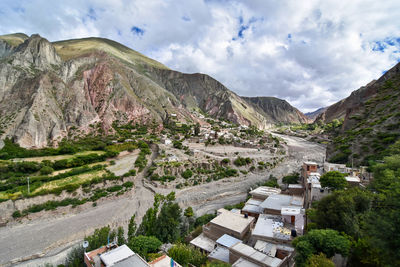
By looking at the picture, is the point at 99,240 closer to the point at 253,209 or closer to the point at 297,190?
the point at 253,209

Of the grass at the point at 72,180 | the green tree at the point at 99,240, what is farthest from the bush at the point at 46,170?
the green tree at the point at 99,240

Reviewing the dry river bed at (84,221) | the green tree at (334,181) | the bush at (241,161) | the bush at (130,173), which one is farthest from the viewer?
the bush at (241,161)

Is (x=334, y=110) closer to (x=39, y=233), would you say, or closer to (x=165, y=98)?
(x=165, y=98)

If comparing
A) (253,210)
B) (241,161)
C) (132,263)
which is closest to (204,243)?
(253,210)

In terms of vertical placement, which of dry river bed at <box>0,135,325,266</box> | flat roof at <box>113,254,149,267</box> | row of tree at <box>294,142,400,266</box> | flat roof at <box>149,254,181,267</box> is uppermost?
row of tree at <box>294,142,400,266</box>

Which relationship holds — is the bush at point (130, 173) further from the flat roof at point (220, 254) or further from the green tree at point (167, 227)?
the flat roof at point (220, 254)

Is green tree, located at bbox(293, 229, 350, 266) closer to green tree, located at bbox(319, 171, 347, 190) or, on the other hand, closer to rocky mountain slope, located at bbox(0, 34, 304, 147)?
green tree, located at bbox(319, 171, 347, 190)

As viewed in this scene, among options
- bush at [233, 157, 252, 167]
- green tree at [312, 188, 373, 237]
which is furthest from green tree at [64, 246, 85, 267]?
bush at [233, 157, 252, 167]

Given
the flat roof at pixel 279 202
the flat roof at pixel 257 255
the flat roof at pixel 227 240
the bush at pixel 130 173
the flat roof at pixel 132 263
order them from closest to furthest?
the flat roof at pixel 132 263 < the flat roof at pixel 257 255 < the flat roof at pixel 227 240 < the flat roof at pixel 279 202 < the bush at pixel 130 173

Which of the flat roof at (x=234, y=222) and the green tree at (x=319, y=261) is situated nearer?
the green tree at (x=319, y=261)
